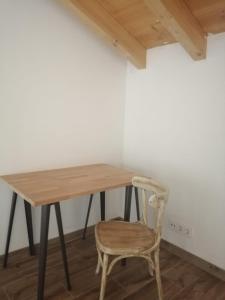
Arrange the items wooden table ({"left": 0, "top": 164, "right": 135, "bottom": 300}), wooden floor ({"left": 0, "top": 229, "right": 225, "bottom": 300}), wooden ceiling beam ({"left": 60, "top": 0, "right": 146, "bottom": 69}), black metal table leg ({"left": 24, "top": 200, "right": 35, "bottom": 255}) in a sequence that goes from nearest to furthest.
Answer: wooden table ({"left": 0, "top": 164, "right": 135, "bottom": 300}) < wooden floor ({"left": 0, "top": 229, "right": 225, "bottom": 300}) < wooden ceiling beam ({"left": 60, "top": 0, "right": 146, "bottom": 69}) < black metal table leg ({"left": 24, "top": 200, "right": 35, "bottom": 255})

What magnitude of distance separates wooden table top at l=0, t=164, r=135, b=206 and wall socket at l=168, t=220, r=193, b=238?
68cm

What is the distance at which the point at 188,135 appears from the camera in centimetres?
212

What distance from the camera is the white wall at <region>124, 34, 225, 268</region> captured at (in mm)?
1935

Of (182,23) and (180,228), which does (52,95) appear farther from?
(180,228)

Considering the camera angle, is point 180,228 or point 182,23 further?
point 180,228

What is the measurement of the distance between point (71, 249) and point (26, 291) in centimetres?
59

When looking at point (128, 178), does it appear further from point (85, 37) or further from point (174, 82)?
point (85, 37)

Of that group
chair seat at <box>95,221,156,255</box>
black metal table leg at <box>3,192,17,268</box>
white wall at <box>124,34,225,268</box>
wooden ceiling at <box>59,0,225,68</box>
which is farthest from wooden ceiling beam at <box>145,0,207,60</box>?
black metal table leg at <box>3,192,17,268</box>

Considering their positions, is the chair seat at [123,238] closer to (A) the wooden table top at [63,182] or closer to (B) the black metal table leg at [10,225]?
(A) the wooden table top at [63,182]

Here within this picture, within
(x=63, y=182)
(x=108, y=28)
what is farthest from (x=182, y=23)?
(x=63, y=182)

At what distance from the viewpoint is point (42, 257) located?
4.82 ft

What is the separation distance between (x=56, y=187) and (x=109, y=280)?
0.86 meters

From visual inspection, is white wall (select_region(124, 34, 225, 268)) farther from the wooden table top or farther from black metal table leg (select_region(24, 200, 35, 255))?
black metal table leg (select_region(24, 200, 35, 255))

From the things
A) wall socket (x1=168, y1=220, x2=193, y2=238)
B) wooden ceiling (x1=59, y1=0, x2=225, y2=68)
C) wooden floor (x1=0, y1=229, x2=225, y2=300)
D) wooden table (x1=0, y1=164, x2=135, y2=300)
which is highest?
wooden ceiling (x1=59, y1=0, x2=225, y2=68)
